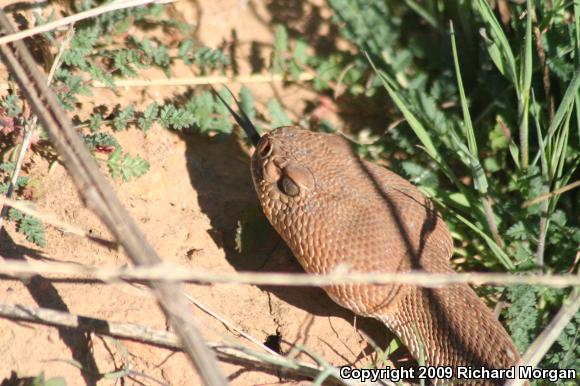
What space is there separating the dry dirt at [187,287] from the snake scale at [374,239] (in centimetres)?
27

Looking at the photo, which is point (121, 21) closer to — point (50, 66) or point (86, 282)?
point (50, 66)

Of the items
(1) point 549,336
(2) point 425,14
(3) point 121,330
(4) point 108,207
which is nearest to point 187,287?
(3) point 121,330

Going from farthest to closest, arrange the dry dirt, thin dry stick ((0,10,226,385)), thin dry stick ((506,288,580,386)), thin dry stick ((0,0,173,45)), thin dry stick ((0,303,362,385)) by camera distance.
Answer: the dry dirt < thin dry stick ((0,0,173,45)) < thin dry stick ((0,303,362,385)) < thin dry stick ((506,288,580,386)) < thin dry stick ((0,10,226,385))

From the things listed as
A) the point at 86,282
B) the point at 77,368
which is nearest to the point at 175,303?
the point at 77,368

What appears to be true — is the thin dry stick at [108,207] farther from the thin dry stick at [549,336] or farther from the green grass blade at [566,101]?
the green grass blade at [566,101]

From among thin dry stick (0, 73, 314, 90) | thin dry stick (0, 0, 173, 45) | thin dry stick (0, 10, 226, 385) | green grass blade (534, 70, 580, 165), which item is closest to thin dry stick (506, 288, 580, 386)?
green grass blade (534, 70, 580, 165)

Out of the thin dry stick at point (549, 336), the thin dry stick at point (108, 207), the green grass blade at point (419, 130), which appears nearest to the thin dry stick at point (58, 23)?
the thin dry stick at point (108, 207)

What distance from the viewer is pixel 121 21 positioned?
4059 millimetres

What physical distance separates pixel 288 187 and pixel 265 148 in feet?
0.87

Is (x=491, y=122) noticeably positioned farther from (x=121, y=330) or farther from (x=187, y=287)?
(x=121, y=330)

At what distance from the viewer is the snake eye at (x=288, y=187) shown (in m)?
3.40

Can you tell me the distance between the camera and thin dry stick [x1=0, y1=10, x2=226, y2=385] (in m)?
2.13

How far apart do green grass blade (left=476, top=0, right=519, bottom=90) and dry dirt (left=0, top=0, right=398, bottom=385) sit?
1.49 meters

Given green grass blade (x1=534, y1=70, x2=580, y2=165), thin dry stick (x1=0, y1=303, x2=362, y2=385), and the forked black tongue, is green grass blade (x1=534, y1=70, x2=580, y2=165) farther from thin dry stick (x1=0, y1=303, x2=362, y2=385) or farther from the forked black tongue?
thin dry stick (x1=0, y1=303, x2=362, y2=385)
